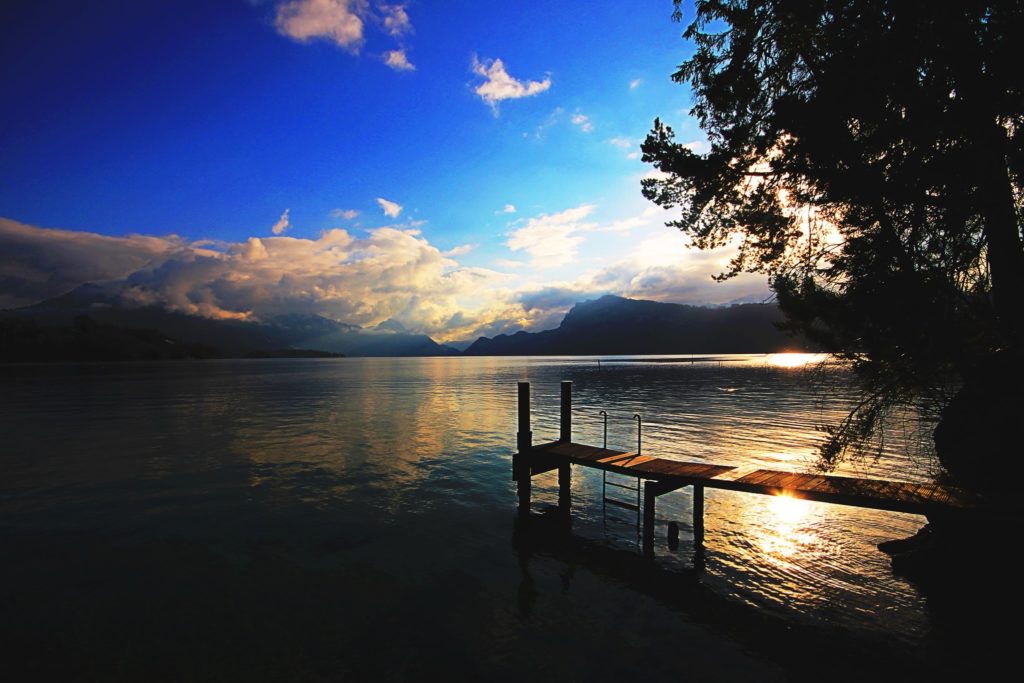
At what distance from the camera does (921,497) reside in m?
11.0

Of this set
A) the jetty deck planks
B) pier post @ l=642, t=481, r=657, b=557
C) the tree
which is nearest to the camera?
the tree

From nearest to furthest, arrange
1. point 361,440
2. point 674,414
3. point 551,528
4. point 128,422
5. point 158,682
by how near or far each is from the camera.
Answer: point 158,682 < point 551,528 < point 361,440 < point 128,422 < point 674,414

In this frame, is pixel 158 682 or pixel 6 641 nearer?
pixel 158 682

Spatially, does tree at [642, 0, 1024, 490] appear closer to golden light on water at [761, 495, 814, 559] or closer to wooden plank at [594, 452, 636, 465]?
golden light on water at [761, 495, 814, 559]

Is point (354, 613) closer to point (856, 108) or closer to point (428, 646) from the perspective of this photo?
point (428, 646)

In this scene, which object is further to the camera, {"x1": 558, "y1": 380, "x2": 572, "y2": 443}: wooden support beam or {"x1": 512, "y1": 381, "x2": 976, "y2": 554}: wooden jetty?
{"x1": 558, "y1": 380, "x2": 572, "y2": 443}: wooden support beam

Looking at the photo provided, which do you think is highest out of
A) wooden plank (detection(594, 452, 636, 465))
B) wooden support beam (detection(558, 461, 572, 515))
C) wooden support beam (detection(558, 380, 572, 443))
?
wooden support beam (detection(558, 380, 572, 443))

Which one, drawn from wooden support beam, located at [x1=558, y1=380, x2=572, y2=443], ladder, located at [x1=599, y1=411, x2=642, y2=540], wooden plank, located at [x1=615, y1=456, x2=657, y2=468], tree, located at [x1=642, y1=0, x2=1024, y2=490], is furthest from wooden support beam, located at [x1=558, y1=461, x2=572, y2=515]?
tree, located at [x1=642, y1=0, x2=1024, y2=490]

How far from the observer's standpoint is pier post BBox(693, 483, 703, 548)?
47.0 ft

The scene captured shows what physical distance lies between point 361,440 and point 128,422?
23.8m

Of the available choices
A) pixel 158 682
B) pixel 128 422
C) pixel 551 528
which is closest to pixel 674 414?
pixel 551 528

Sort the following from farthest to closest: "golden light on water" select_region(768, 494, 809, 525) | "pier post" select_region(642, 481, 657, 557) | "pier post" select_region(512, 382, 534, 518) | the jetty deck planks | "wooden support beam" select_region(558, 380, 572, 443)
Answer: "wooden support beam" select_region(558, 380, 572, 443)
"pier post" select_region(512, 382, 534, 518)
"golden light on water" select_region(768, 494, 809, 525)
"pier post" select_region(642, 481, 657, 557)
the jetty deck planks

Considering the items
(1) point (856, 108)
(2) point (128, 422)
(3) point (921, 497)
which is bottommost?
(2) point (128, 422)

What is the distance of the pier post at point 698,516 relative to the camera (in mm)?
14312
